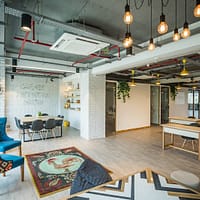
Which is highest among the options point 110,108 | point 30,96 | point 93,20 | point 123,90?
point 93,20

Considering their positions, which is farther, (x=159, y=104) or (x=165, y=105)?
(x=165, y=105)

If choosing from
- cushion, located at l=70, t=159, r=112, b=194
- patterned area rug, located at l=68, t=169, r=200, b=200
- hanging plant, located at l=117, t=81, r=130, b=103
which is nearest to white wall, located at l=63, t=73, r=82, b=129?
hanging plant, located at l=117, t=81, r=130, b=103

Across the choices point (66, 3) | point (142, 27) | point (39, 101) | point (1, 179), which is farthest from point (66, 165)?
point (39, 101)

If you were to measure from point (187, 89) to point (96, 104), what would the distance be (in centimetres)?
766

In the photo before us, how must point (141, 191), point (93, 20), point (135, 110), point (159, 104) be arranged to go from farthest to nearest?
point (159, 104) < point (135, 110) < point (93, 20) < point (141, 191)

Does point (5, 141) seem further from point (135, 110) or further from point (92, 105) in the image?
point (135, 110)

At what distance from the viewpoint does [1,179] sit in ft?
9.39

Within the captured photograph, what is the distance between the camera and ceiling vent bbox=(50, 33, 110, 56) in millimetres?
2766

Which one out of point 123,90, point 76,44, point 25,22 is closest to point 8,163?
point 25,22

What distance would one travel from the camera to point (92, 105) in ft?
18.9

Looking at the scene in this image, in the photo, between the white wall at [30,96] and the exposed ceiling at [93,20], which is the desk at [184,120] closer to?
the exposed ceiling at [93,20]

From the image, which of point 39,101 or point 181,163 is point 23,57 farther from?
point 181,163

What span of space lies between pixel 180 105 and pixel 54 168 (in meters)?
9.16

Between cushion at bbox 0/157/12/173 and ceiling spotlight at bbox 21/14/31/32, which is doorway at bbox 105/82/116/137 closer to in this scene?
cushion at bbox 0/157/12/173
